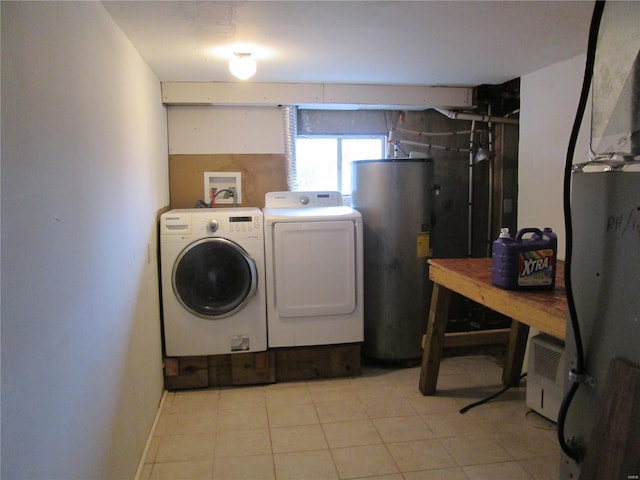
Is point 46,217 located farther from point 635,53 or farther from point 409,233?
point 409,233

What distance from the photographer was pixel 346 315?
3350mm

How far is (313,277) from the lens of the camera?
3.28 metres

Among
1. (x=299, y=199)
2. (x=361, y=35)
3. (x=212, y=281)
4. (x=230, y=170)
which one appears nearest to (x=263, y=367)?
(x=212, y=281)

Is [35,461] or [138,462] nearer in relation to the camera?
[35,461]

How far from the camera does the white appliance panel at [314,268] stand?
3.25 m

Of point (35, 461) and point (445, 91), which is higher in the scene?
point (445, 91)

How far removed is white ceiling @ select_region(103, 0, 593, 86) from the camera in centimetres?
203

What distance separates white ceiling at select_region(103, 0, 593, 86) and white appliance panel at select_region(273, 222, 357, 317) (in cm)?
→ 112

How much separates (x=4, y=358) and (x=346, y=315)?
99.6 inches

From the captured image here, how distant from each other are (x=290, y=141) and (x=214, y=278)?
53.3 inches

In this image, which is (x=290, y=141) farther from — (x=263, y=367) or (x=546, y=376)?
(x=546, y=376)

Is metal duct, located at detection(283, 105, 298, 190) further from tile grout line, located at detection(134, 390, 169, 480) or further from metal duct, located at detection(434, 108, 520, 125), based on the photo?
tile grout line, located at detection(134, 390, 169, 480)

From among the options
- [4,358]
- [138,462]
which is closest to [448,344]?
[138,462]

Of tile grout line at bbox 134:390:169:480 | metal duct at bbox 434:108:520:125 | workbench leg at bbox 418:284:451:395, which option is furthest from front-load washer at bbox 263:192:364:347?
metal duct at bbox 434:108:520:125
